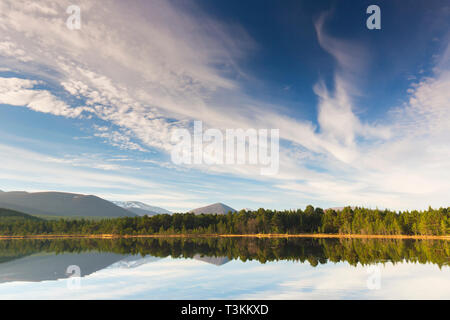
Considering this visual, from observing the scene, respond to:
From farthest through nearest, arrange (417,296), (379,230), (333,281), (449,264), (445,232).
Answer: (379,230), (445,232), (449,264), (333,281), (417,296)

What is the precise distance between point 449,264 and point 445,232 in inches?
4698

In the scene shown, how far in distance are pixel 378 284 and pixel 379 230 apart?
157 meters

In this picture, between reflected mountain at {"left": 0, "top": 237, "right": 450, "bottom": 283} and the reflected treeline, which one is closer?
reflected mountain at {"left": 0, "top": 237, "right": 450, "bottom": 283}

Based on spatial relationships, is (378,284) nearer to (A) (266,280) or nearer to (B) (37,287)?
(A) (266,280)

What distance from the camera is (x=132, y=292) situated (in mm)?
28969

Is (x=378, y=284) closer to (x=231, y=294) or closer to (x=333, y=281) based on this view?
(x=333, y=281)

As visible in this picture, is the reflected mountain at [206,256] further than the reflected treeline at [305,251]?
No

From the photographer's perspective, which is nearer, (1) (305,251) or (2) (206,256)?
(2) (206,256)
